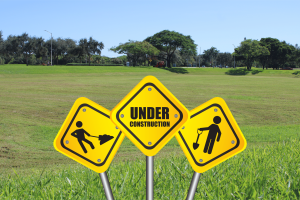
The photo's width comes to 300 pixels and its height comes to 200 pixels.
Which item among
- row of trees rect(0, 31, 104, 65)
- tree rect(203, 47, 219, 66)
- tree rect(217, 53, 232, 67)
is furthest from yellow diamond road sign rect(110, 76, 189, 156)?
tree rect(217, 53, 232, 67)

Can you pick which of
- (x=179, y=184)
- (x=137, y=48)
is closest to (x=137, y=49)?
(x=137, y=48)

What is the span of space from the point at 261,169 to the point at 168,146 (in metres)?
3.34

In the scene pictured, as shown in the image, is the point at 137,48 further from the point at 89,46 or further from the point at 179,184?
the point at 179,184

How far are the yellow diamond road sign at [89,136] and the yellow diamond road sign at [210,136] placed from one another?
0.45 meters

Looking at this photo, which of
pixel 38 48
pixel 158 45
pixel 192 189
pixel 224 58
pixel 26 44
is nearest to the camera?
pixel 192 189

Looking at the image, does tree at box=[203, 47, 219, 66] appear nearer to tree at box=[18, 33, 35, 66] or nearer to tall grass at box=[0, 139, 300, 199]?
tree at box=[18, 33, 35, 66]

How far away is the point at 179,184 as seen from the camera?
8.70ft

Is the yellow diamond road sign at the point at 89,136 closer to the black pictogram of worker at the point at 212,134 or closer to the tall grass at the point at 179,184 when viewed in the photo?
the black pictogram of worker at the point at 212,134

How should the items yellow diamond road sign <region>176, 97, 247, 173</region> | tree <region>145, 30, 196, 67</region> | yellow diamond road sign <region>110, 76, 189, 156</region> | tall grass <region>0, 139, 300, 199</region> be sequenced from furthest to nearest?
tree <region>145, 30, 196, 67</region>, tall grass <region>0, 139, 300, 199</region>, yellow diamond road sign <region>176, 97, 247, 173</region>, yellow diamond road sign <region>110, 76, 189, 156</region>

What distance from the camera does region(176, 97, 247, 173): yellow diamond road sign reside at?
5.37 feet

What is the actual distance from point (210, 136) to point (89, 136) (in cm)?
78

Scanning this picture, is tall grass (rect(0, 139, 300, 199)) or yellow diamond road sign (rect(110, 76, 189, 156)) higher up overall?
yellow diamond road sign (rect(110, 76, 189, 156))

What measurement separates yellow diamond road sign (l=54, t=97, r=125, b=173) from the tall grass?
721 millimetres

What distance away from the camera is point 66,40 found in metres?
88.4
